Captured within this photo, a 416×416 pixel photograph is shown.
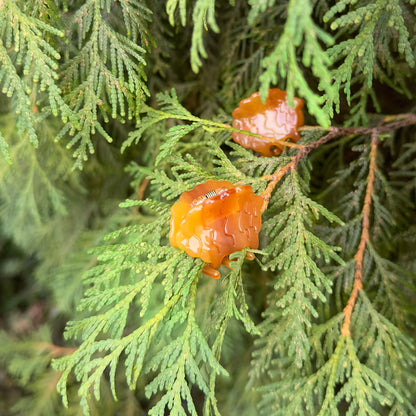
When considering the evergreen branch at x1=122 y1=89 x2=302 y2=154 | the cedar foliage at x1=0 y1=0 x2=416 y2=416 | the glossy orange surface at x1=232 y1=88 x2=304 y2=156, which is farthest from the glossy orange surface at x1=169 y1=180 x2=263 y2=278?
the glossy orange surface at x1=232 y1=88 x2=304 y2=156

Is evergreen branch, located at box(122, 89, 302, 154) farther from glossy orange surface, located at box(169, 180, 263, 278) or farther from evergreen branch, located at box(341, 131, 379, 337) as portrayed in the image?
evergreen branch, located at box(341, 131, 379, 337)

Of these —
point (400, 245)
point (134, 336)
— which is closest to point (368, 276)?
point (400, 245)

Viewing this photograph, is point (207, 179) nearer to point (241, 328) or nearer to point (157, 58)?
point (157, 58)

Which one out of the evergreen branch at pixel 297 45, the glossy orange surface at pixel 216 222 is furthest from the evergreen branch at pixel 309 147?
the evergreen branch at pixel 297 45

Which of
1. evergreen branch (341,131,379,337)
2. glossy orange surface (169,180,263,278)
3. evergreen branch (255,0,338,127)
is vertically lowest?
evergreen branch (341,131,379,337)

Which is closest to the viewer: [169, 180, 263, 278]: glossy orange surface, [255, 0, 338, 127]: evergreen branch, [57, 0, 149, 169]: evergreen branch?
[255, 0, 338, 127]: evergreen branch

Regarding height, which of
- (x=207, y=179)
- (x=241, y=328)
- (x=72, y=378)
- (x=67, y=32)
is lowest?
(x=72, y=378)
